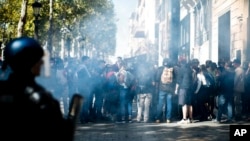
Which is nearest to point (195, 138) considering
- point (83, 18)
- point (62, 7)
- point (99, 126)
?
point (99, 126)

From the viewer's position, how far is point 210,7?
75.6 feet

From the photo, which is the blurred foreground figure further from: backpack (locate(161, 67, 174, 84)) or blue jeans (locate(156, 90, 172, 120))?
blue jeans (locate(156, 90, 172, 120))

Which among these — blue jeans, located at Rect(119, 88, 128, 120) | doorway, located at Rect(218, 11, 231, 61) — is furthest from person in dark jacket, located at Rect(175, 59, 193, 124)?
doorway, located at Rect(218, 11, 231, 61)

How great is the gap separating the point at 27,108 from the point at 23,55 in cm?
31

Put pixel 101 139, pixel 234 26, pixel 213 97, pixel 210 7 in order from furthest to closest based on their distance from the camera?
pixel 210 7 < pixel 234 26 < pixel 213 97 < pixel 101 139

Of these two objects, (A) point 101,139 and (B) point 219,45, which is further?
(B) point 219,45

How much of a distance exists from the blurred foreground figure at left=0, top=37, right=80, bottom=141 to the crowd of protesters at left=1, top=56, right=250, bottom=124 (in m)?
9.13

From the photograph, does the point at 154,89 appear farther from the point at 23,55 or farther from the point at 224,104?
the point at 23,55

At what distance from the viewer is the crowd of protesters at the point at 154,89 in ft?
40.2

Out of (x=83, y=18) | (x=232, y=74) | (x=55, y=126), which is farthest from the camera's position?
(x=83, y=18)

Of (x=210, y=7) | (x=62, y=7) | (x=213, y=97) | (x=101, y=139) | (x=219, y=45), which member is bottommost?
(x=101, y=139)

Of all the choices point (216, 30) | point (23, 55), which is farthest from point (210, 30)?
point (23, 55)

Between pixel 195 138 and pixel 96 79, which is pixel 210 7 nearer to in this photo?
pixel 96 79

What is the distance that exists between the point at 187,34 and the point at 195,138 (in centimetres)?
2218
